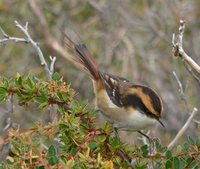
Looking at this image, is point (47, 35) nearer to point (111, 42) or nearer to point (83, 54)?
point (111, 42)

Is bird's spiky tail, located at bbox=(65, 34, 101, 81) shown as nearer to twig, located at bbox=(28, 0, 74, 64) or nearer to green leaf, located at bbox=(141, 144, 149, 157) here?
green leaf, located at bbox=(141, 144, 149, 157)

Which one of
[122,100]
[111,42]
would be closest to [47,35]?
[111,42]

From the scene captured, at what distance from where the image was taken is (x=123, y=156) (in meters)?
2.96

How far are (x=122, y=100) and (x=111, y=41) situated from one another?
2.34m

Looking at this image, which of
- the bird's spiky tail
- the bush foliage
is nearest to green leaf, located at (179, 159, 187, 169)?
the bush foliage

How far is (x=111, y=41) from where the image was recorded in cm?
651

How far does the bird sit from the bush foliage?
69cm

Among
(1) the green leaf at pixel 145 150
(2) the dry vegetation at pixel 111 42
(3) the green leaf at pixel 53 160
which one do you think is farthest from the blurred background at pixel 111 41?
(3) the green leaf at pixel 53 160

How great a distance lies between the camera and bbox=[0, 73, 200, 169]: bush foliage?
2719mm

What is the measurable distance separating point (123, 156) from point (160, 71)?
12.5ft

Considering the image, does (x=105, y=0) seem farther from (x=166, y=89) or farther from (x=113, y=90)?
(x=113, y=90)

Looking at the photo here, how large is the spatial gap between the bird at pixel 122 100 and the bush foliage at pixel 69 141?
2.27ft

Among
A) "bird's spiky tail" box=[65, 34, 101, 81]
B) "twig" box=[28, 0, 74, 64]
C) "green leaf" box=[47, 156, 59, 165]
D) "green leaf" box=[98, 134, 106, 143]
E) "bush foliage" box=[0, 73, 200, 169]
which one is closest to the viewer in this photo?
"green leaf" box=[47, 156, 59, 165]

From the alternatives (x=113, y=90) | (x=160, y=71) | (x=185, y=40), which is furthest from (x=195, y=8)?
(x=113, y=90)
